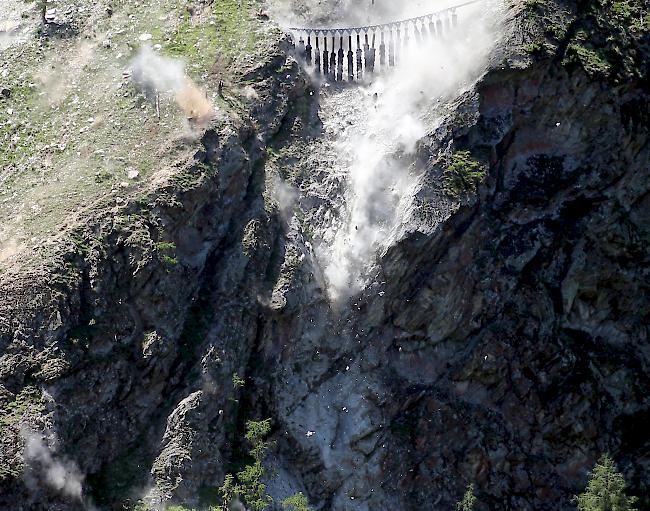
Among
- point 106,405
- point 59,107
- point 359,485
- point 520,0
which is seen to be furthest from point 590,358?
point 59,107

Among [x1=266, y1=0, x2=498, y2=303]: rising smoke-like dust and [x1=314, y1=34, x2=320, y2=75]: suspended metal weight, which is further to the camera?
[x1=314, y1=34, x2=320, y2=75]: suspended metal weight

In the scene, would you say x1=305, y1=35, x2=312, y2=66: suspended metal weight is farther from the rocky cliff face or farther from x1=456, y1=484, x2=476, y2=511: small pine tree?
x1=456, y1=484, x2=476, y2=511: small pine tree

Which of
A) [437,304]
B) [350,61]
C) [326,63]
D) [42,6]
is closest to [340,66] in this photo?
[350,61]

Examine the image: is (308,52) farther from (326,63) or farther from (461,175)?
(461,175)

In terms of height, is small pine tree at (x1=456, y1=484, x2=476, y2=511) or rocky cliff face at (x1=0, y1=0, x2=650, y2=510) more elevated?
rocky cliff face at (x1=0, y1=0, x2=650, y2=510)

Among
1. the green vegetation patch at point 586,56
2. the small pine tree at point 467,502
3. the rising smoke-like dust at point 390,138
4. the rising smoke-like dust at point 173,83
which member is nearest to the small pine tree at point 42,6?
the rising smoke-like dust at point 173,83

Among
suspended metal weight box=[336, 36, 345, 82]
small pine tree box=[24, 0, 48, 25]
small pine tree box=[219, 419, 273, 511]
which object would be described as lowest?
small pine tree box=[219, 419, 273, 511]

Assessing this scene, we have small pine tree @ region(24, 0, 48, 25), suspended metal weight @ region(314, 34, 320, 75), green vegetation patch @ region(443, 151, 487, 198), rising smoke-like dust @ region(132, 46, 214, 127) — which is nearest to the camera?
rising smoke-like dust @ region(132, 46, 214, 127)

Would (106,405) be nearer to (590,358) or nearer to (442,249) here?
(442,249)

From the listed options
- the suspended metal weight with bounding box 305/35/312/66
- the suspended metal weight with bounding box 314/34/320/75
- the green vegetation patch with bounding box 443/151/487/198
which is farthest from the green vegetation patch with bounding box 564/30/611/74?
the suspended metal weight with bounding box 305/35/312/66
